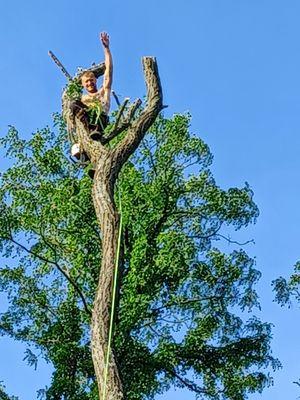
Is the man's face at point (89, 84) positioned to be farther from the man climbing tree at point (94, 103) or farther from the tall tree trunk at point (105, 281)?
the tall tree trunk at point (105, 281)

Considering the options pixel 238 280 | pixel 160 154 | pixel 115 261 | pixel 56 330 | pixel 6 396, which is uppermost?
pixel 160 154

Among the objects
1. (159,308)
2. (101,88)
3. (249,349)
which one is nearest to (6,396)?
(159,308)

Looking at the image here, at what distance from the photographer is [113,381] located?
6469 mm

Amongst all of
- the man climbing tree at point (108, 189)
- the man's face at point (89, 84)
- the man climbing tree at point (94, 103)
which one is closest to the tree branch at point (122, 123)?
the man climbing tree at point (108, 189)

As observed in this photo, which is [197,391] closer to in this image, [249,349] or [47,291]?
[249,349]

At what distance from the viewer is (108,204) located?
714cm

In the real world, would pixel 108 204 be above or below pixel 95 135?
below

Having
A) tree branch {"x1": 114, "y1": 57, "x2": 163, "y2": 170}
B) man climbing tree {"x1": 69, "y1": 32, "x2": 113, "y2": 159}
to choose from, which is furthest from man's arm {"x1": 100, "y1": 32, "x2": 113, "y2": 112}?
tree branch {"x1": 114, "y1": 57, "x2": 163, "y2": 170}

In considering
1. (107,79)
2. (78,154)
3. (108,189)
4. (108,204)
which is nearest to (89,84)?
(107,79)

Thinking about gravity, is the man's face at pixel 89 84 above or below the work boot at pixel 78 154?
above

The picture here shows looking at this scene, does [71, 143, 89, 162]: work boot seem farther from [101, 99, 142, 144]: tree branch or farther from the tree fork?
[101, 99, 142, 144]: tree branch

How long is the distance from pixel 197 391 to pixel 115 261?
8.10 metres

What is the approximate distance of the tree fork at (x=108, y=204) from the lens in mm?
6590

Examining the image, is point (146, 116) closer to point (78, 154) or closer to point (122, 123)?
point (122, 123)
